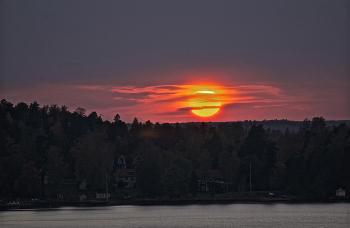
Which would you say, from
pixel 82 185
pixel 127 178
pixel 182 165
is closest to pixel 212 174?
pixel 182 165

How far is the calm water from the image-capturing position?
82625mm

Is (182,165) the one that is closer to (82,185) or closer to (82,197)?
(82,197)

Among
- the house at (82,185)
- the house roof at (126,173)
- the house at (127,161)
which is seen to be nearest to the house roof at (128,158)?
the house at (127,161)

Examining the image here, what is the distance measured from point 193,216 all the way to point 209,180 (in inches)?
1550

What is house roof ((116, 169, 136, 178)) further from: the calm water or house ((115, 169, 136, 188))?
the calm water

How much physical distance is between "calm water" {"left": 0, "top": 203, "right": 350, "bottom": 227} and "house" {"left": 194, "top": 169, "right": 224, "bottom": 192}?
12943 millimetres

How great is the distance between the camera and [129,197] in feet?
411

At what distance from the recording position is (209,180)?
434 ft

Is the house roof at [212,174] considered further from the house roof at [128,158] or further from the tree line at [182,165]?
the house roof at [128,158]

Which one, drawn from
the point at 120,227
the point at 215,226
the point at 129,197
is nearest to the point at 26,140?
the point at 129,197

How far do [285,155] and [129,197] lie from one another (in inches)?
1705

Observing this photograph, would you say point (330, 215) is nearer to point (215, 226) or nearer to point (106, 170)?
point (215, 226)

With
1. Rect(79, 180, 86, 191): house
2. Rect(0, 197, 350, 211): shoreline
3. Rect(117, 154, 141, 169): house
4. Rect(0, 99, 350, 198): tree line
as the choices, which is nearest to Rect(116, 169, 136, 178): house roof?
Rect(0, 99, 350, 198): tree line

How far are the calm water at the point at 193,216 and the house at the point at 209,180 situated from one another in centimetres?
1294
